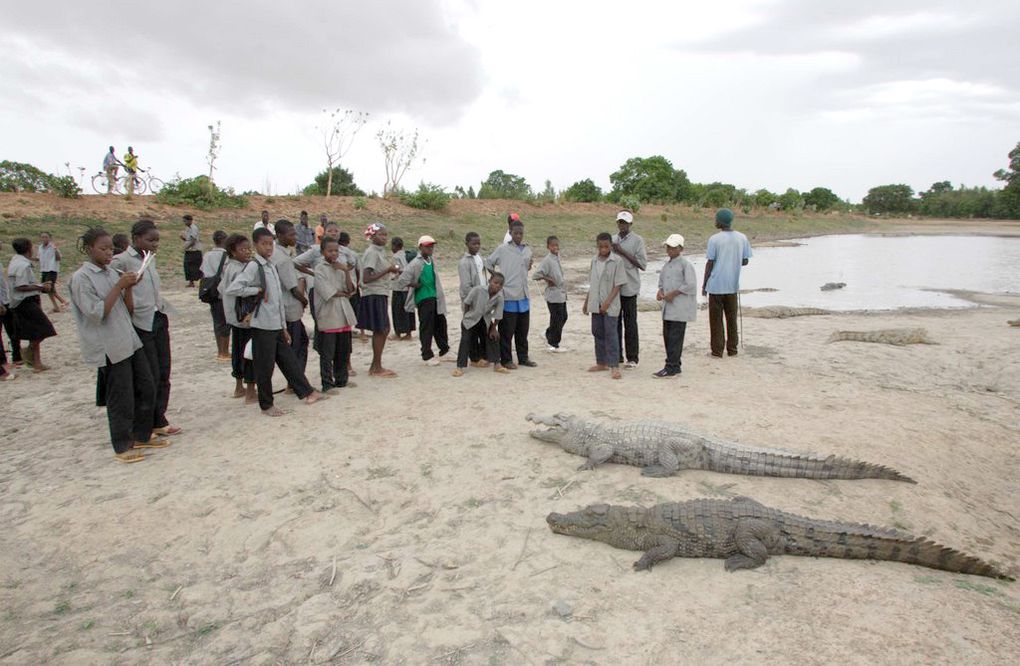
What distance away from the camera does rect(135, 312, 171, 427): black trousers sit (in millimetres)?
5270

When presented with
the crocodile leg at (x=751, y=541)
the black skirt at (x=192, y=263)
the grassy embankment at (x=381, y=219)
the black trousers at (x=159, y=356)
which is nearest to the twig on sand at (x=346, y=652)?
the crocodile leg at (x=751, y=541)

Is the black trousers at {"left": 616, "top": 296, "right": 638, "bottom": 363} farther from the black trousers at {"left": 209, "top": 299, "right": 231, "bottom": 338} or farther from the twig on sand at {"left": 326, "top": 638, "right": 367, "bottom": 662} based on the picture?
the black trousers at {"left": 209, "top": 299, "right": 231, "bottom": 338}

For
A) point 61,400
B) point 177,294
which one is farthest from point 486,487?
point 177,294

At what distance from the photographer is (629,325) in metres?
7.62

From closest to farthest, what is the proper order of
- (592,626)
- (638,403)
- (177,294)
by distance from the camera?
(592,626) < (638,403) < (177,294)

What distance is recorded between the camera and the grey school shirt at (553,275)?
7.91m

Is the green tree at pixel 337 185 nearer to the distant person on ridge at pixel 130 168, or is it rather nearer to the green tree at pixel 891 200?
the distant person on ridge at pixel 130 168

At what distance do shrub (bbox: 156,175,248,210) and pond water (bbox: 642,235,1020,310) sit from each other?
15.5 m

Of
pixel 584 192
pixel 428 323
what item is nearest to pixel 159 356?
pixel 428 323

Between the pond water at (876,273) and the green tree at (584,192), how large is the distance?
466 inches

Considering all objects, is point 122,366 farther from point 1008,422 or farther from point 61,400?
point 1008,422

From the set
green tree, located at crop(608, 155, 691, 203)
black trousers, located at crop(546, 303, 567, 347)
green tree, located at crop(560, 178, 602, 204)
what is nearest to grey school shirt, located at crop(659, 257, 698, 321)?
black trousers, located at crop(546, 303, 567, 347)

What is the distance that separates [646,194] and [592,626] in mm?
45780

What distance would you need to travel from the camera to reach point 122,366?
4781 millimetres
